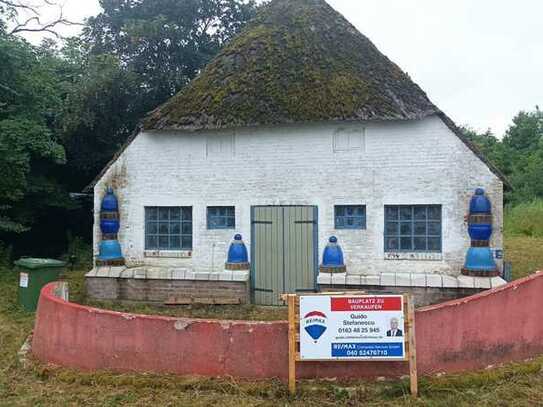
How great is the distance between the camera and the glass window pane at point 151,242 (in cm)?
1167

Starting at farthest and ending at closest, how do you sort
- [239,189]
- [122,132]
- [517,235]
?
1. [517,235]
2. [122,132]
3. [239,189]

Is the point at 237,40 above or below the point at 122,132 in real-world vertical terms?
above

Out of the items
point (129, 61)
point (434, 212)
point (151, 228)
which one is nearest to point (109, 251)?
point (151, 228)

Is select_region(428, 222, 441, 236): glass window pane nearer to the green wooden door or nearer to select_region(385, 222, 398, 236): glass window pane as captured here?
select_region(385, 222, 398, 236): glass window pane

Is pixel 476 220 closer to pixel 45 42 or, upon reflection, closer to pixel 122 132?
pixel 122 132

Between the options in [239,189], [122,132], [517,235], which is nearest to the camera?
[239,189]

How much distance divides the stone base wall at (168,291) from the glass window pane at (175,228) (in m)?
1.11

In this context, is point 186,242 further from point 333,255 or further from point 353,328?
point 353,328

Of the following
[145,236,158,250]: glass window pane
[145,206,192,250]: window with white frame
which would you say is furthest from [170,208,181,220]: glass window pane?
[145,236,158,250]: glass window pane

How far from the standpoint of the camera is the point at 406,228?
1036cm

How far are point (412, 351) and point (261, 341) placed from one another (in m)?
1.68

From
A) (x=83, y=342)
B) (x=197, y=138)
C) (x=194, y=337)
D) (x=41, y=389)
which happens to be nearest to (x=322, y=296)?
(x=194, y=337)

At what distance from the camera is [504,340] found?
20.9 ft

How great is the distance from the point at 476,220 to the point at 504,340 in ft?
12.3
